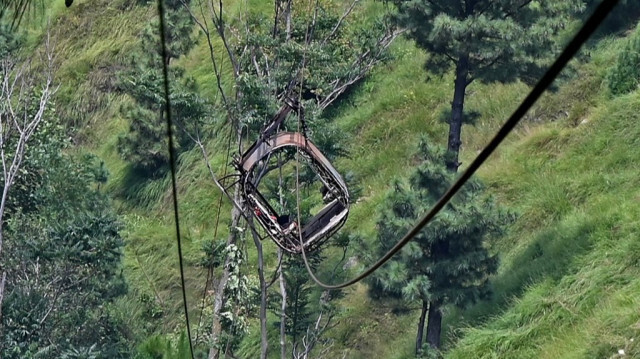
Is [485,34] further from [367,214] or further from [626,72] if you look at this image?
[367,214]

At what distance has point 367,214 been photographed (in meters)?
21.7

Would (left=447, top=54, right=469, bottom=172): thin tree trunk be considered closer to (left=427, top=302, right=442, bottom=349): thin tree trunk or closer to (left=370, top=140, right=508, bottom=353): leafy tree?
(left=370, top=140, right=508, bottom=353): leafy tree

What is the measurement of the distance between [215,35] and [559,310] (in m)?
15.1

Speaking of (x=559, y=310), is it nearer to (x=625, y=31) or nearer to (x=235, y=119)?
(x=235, y=119)

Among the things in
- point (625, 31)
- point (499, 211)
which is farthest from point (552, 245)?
point (625, 31)

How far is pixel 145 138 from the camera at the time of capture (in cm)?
2692

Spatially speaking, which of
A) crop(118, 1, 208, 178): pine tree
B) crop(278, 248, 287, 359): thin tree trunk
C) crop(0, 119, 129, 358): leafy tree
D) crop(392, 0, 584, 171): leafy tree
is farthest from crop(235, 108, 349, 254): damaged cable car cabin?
crop(118, 1, 208, 178): pine tree

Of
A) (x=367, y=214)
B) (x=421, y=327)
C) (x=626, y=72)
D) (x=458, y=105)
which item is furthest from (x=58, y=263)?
(x=626, y=72)

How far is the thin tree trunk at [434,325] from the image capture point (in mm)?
17031

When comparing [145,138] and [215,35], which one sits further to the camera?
[215,35]

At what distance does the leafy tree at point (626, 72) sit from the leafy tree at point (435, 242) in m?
4.40

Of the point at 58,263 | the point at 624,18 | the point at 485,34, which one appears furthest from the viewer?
the point at 624,18

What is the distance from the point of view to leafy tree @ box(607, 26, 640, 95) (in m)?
20.1

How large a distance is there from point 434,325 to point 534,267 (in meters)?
1.62
